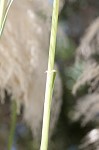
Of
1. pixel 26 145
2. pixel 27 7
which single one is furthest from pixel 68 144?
pixel 27 7

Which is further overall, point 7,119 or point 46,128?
point 7,119

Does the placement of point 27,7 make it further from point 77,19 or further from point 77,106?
point 77,106

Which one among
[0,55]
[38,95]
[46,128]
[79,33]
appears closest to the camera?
[46,128]

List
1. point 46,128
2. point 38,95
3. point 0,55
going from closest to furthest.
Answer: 1. point 46,128
2. point 0,55
3. point 38,95

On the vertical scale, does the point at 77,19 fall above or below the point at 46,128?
Result: above

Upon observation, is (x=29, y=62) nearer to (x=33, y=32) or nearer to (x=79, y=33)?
(x=33, y=32)

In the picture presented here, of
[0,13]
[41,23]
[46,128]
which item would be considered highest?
[41,23]
